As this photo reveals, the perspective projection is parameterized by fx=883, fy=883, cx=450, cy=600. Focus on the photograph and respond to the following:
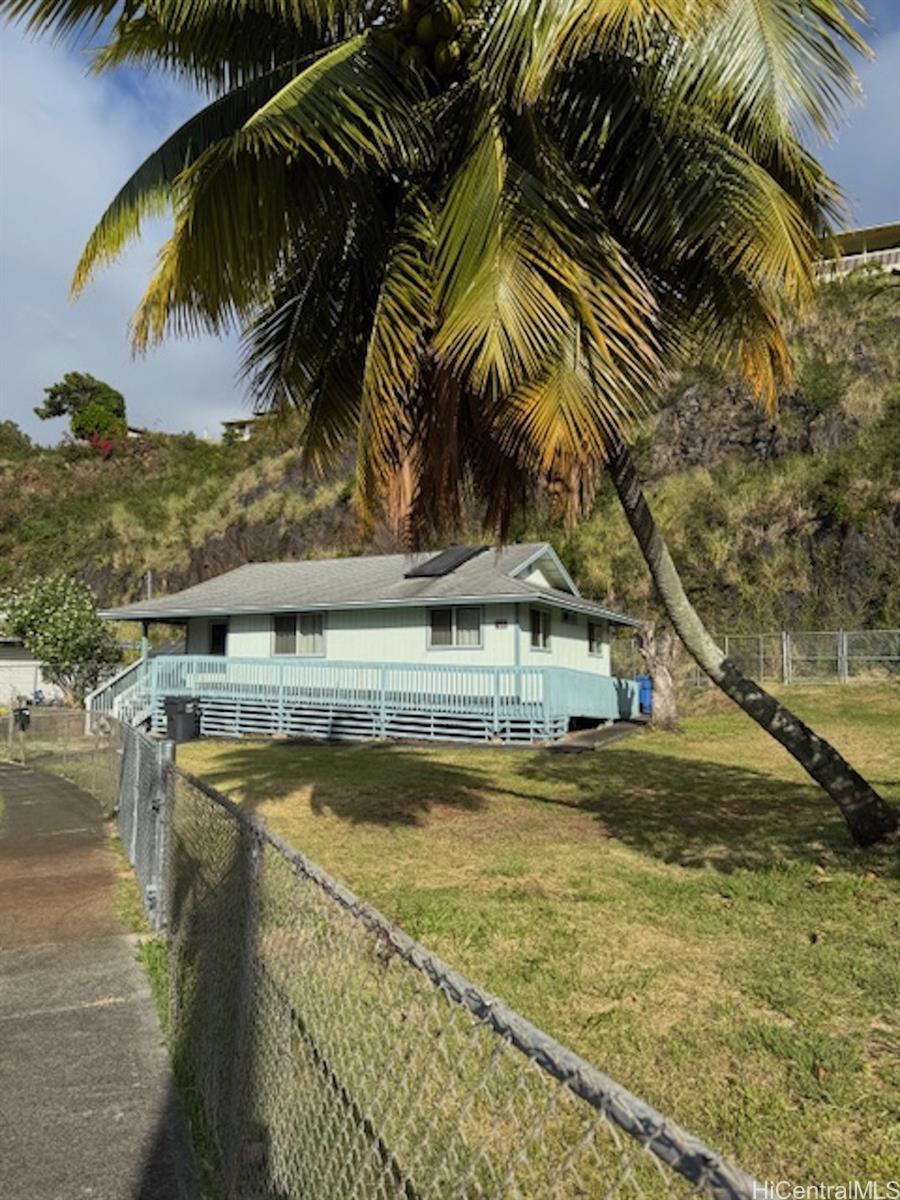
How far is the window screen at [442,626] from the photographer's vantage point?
22047 millimetres

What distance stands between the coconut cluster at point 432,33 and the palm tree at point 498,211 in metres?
0.02

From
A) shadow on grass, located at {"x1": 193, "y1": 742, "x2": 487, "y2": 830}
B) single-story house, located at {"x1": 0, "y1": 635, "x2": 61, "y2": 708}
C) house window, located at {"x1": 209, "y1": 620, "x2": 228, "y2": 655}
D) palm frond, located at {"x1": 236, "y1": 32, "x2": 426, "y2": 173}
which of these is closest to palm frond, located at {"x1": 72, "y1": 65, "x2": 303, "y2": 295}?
palm frond, located at {"x1": 236, "y1": 32, "x2": 426, "y2": 173}

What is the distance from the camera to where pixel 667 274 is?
27.4 feet

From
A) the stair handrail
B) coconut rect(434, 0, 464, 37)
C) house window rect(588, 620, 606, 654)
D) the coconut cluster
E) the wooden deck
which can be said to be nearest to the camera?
coconut rect(434, 0, 464, 37)

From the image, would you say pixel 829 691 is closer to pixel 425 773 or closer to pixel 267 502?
pixel 425 773

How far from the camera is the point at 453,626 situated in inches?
866

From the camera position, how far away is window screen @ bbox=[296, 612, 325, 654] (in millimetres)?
24234

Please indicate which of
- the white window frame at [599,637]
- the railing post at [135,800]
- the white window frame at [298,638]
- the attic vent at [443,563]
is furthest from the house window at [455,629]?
the railing post at [135,800]

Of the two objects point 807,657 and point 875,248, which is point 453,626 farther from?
point 875,248

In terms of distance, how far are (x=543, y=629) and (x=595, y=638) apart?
16.1 ft

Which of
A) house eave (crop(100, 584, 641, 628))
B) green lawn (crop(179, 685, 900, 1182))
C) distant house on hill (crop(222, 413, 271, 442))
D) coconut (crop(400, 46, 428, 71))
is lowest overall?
green lawn (crop(179, 685, 900, 1182))

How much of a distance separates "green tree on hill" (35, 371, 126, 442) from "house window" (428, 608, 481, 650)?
52113 mm

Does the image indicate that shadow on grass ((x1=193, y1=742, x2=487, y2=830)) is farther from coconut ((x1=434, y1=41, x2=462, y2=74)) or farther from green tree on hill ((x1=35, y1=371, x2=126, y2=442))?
green tree on hill ((x1=35, y1=371, x2=126, y2=442))

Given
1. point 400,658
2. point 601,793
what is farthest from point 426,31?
point 400,658
